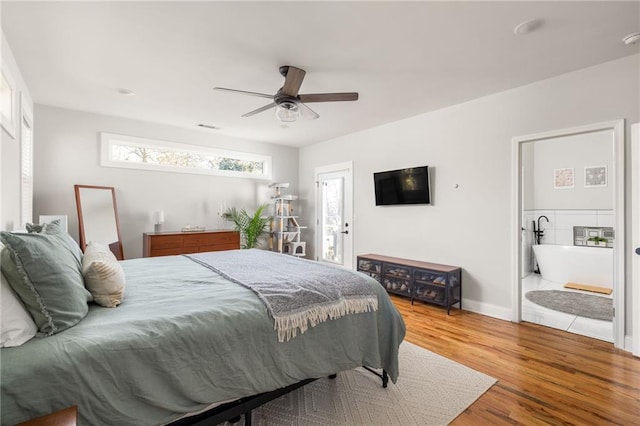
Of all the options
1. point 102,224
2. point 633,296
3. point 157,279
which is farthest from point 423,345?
point 102,224

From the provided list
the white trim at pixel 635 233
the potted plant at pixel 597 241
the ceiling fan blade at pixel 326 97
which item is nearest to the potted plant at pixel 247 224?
the ceiling fan blade at pixel 326 97

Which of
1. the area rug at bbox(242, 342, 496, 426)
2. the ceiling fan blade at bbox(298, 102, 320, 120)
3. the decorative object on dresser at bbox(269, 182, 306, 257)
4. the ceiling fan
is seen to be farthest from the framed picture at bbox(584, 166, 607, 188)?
the ceiling fan blade at bbox(298, 102, 320, 120)

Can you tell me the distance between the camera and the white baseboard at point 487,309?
3.39m

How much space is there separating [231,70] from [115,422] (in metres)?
2.79

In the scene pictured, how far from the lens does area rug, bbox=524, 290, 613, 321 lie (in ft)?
11.5

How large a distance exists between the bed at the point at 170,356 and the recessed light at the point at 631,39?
2.85 m

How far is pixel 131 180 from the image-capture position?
453cm

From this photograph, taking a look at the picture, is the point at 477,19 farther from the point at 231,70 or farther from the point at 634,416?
the point at 634,416

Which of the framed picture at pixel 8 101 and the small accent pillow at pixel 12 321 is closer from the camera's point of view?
the small accent pillow at pixel 12 321

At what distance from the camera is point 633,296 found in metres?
2.55

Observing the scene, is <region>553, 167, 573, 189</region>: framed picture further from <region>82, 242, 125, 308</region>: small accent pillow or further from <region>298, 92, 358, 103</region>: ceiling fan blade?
<region>82, 242, 125, 308</region>: small accent pillow

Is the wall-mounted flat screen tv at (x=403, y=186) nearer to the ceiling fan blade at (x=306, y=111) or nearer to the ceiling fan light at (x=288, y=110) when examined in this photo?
the ceiling fan blade at (x=306, y=111)

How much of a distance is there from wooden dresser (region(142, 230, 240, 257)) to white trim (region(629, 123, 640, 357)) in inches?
188

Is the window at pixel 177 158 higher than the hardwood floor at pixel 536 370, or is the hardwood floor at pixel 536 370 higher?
the window at pixel 177 158
